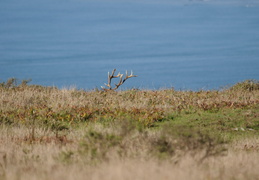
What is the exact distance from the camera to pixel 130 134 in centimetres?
1012

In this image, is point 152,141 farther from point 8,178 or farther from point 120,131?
point 8,178

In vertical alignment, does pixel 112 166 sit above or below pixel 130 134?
below

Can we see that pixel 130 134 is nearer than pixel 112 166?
No

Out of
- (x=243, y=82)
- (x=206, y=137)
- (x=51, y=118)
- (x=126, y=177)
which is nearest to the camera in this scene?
(x=126, y=177)

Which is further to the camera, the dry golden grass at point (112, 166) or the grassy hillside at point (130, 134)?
the grassy hillside at point (130, 134)

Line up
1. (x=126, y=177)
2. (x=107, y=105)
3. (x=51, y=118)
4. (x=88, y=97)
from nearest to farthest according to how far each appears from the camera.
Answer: (x=126, y=177), (x=51, y=118), (x=107, y=105), (x=88, y=97)

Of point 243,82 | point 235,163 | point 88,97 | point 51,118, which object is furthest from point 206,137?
point 243,82

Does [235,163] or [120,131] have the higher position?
[120,131]

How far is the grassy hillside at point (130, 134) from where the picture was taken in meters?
8.22

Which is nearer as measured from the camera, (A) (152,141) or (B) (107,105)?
(A) (152,141)

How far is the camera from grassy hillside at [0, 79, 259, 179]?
27.0 ft

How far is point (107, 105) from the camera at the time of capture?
20.0 metres

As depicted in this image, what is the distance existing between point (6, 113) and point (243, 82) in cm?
1211

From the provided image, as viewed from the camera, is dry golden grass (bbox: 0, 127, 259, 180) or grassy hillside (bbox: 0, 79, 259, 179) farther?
grassy hillside (bbox: 0, 79, 259, 179)
